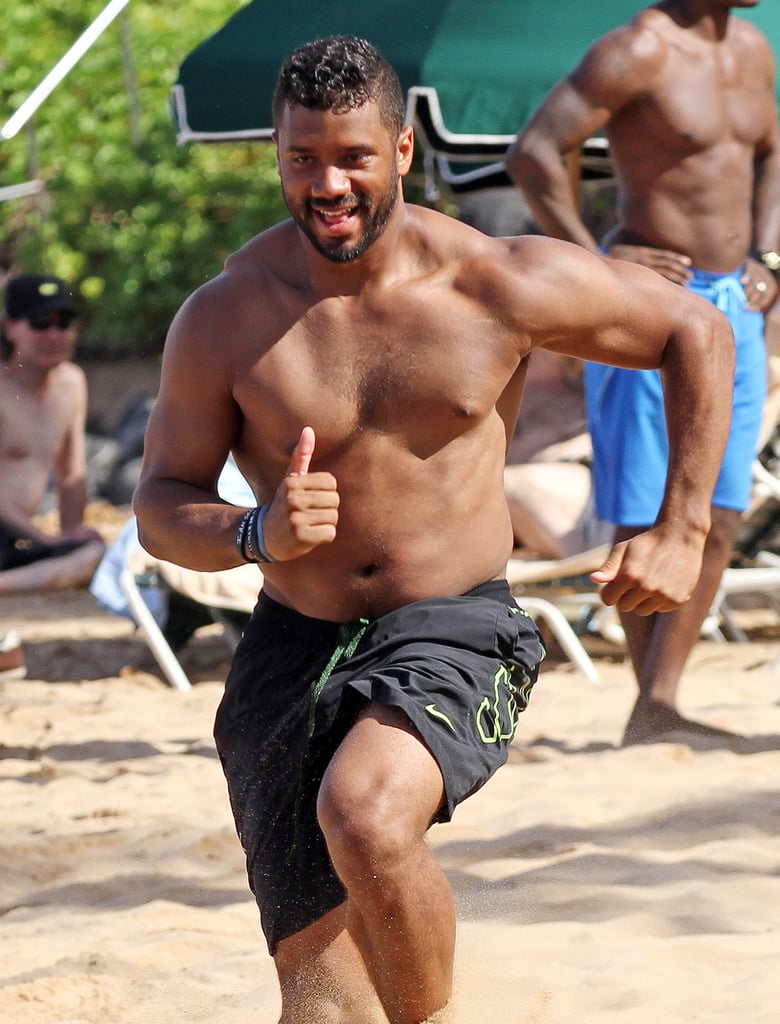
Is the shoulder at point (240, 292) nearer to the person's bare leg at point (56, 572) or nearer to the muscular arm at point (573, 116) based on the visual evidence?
the muscular arm at point (573, 116)

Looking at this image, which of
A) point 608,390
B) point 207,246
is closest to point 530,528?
point 608,390

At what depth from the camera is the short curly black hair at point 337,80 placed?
258 cm

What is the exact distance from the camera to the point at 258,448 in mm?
2799

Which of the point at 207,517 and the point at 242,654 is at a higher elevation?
the point at 207,517

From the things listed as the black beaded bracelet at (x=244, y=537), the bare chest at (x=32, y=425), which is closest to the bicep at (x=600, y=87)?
the black beaded bracelet at (x=244, y=537)

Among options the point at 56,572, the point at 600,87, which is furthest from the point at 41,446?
the point at 600,87

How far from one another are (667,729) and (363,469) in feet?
7.41

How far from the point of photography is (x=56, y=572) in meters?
7.67

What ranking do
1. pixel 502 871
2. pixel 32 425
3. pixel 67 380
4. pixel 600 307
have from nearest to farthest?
1. pixel 600 307
2. pixel 502 871
3. pixel 32 425
4. pixel 67 380

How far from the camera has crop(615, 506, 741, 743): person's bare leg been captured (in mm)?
4660

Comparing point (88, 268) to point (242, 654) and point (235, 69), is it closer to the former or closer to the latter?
point (235, 69)

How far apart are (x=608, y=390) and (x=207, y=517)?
96.0 inches

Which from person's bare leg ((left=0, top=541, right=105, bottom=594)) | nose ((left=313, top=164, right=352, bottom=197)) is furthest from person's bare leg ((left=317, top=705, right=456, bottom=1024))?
person's bare leg ((left=0, top=541, right=105, bottom=594))

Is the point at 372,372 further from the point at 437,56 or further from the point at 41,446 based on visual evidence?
the point at 41,446
